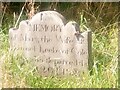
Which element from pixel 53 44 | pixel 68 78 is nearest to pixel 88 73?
pixel 68 78

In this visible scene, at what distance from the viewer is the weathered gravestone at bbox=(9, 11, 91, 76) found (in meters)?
3.23

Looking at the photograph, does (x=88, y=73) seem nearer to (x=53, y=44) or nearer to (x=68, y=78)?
(x=68, y=78)

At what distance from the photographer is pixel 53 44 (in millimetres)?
3359

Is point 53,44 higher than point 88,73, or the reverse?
point 53,44

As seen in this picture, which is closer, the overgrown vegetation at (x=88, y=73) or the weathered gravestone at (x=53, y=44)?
the overgrown vegetation at (x=88, y=73)

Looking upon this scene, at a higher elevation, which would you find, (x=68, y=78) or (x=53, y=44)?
(x=53, y=44)

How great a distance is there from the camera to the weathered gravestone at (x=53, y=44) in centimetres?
323

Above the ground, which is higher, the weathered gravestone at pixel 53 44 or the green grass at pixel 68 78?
the weathered gravestone at pixel 53 44

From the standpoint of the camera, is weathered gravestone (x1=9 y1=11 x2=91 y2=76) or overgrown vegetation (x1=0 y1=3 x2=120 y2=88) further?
weathered gravestone (x1=9 y1=11 x2=91 y2=76)

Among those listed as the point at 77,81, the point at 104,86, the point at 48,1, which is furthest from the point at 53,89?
the point at 48,1

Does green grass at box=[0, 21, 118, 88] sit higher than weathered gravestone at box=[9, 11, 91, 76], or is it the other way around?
weathered gravestone at box=[9, 11, 91, 76]

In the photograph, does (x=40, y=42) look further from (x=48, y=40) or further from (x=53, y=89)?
(x=53, y=89)

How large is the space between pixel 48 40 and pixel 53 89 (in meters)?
0.46

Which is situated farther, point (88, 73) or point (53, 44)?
point (53, 44)
